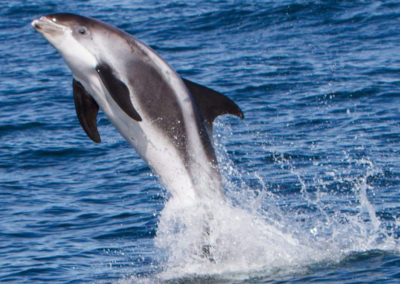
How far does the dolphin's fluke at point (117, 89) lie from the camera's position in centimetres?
980

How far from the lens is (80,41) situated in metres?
10.1

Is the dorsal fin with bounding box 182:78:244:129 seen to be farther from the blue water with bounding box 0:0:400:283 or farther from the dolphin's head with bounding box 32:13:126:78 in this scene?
the blue water with bounding box 0:0:400:283

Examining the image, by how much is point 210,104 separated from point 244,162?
18.8ft

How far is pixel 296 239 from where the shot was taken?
11.9m

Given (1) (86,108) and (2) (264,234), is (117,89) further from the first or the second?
(2) (264,234)

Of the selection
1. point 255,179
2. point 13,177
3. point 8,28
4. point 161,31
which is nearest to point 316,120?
point 255,179

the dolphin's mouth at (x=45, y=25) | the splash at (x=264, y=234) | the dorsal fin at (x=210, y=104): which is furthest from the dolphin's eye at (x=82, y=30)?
the splash at (x=264, y=234)

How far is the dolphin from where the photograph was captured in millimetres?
10078

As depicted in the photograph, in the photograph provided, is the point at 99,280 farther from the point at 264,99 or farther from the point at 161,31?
the point at 161,31

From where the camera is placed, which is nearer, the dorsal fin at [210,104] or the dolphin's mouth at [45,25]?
the dolphin's mouth at [45,25]

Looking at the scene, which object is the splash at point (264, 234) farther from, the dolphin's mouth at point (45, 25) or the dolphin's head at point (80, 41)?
the dolphin's mouth at point (45, 25)

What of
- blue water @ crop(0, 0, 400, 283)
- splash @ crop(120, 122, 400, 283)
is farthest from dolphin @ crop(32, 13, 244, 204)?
blue water @ crop(0, 0, 400, 283)

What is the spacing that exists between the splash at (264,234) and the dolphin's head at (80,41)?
199 cm

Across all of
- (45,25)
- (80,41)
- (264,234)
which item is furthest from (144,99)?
(264,234)
